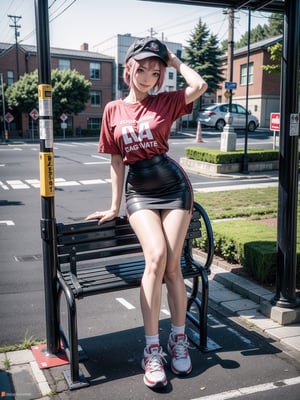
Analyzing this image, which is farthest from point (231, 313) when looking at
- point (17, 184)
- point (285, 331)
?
point (17, 184)

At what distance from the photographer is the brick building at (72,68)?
4319cm

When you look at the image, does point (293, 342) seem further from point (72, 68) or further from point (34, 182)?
point (72, 68)

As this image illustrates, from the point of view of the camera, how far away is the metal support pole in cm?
385

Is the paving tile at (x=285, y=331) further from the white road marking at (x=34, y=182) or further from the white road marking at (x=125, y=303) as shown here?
the white road marking at (x=34, y=182)

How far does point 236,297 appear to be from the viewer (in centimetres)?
476

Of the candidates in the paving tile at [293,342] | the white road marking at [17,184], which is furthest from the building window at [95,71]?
the paving tile at [293,342]

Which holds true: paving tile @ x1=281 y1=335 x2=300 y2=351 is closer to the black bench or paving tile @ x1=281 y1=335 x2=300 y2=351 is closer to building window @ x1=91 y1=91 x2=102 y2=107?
the black bench

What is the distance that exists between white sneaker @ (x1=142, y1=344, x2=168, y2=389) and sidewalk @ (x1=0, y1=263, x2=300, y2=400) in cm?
47

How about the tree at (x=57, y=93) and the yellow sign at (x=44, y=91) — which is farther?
the tree at (x=57, y=93)

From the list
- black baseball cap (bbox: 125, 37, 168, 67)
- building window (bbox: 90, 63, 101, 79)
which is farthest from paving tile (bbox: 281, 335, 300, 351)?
building window (bbox: 90, 63, 101, 79)

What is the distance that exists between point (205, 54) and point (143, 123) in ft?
156

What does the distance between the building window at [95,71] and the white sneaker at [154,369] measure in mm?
47909

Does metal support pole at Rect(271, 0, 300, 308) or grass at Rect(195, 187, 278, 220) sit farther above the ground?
metal support pole at Rect(271, 0, 300, 308)

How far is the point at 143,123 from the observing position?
3.36 meters
